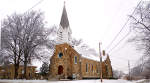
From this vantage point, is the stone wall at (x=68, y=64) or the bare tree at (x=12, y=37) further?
the stone wall at (x=68, y=64)

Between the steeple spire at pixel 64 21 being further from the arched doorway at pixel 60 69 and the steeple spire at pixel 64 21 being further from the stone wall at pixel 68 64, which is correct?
the arched doorway at pixel 60 69

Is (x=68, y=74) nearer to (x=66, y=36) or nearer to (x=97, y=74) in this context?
(x=66, y=36)

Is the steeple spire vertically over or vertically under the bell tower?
over

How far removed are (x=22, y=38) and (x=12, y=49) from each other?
264 cm

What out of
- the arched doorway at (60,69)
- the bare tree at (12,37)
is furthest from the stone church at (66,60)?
the bare tree at (12,37)

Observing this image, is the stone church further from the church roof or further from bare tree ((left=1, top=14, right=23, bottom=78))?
A: bare tree ((left=1, top=14, right=23, bottom=78))

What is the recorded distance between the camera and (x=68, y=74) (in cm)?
3212

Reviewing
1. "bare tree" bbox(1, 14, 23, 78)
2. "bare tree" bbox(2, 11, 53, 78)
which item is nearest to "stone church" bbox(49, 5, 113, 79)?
"bare tree" bbox(2, 11, 53, 78)

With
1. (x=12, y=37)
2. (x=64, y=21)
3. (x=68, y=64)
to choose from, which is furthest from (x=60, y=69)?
(x=12, y=37)

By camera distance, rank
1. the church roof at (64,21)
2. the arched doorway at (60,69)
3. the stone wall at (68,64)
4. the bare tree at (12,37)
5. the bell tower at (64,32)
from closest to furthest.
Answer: the bare tree at (12,37), the stone wall at (68,64), the arched doorway at (60,69), the bell tower at (64,32), the church roof at (64,21)

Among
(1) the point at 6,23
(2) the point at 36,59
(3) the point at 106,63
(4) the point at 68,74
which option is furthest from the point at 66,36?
(3) the point at 106,63

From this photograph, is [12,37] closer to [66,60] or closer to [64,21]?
[66,60]

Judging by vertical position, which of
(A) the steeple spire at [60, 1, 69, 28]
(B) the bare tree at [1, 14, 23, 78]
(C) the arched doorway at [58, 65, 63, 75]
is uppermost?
(A) the steeple spire at [60, 1, 69, 28]

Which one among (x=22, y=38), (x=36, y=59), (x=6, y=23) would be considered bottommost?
(x=36, y=59)
